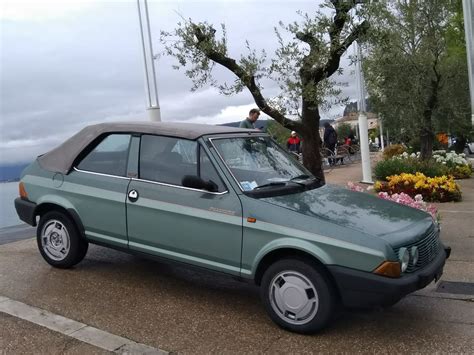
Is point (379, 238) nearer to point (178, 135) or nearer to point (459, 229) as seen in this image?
point (178, 135)

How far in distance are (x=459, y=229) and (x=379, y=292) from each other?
4598 millimetres

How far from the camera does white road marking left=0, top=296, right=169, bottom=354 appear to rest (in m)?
3.83

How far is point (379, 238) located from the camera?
12.4 ft

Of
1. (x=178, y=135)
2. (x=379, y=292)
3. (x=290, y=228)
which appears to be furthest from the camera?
(x=178, y=135)

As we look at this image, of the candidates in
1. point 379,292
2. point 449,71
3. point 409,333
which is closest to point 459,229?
point 409,333

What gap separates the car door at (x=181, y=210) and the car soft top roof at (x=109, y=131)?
0.26ft

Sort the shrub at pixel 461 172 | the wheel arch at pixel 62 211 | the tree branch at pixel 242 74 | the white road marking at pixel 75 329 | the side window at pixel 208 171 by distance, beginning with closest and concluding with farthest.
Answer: the white road marking at pixel 75 329, the side window at pixel 208 171, the wheel arch at pixel 62 211, the tree branch at pixel 242 74, the shrub at pixel 461 172

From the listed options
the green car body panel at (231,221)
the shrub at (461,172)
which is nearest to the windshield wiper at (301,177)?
the green car body panel at (231,221)

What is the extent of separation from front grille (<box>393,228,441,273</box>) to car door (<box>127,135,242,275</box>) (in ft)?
4.37

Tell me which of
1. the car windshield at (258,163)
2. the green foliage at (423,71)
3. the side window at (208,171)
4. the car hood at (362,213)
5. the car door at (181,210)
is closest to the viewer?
the car hood at (362,213)

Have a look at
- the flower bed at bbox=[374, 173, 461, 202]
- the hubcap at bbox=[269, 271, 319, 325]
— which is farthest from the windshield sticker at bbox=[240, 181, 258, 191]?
the flower bed at bbox=[374, 173, 461, 202]

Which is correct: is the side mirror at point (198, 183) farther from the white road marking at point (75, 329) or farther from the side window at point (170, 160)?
the white road marking at point (75, 329)

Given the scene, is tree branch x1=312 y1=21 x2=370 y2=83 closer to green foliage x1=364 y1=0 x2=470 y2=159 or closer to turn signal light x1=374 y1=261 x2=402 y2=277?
turn signal light x1=374 y1=261 x2=402 y2=277

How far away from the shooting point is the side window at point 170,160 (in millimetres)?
4656
